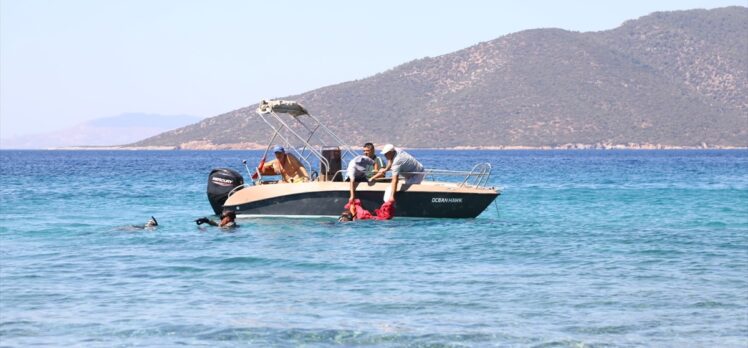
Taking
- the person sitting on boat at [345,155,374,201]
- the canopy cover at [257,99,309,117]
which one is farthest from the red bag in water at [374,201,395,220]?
the canopy cover at [257,99,309,117]

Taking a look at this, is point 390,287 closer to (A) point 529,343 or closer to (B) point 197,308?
(B) point 197,308

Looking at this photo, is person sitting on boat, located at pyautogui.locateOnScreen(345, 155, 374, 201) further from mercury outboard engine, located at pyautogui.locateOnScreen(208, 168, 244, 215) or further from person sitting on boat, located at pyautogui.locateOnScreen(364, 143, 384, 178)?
mercury outboard engine, located at pyautogui.locateOnScreen(208, 168, 244, 215)

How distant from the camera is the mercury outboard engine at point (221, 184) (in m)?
24.9

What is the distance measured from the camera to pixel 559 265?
54.6ft

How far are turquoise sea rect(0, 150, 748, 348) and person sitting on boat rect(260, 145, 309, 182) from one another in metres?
1.10

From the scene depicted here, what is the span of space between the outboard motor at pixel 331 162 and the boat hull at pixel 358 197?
2.53ft

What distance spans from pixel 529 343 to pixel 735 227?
1501 cm

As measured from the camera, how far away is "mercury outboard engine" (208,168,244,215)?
A: 24906 millimetres

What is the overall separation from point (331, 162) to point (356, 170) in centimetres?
135

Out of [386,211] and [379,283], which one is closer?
[379,283]

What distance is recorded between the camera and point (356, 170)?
22844mm

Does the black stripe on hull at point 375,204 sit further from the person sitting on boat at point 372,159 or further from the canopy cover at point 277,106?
the canopy cover at point 277,106

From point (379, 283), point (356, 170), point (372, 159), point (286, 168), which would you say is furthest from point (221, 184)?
point (379, 283)

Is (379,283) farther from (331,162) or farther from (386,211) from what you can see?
(331,162)
